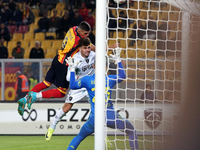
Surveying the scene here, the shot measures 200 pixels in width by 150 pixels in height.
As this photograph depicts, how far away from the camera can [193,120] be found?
99.3 inches

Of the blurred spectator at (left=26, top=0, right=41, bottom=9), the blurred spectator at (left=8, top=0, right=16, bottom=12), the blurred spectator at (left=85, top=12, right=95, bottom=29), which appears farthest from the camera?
the blurred spectator at (left=26, top=0, right=41, bottom=9)

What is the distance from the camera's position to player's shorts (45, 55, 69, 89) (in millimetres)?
5473

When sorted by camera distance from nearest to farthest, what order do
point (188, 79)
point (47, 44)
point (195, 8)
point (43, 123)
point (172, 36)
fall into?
1. point (188, 79)
2. point (195, 8)
3. point (172, 36)
4. point (43, 123)
5. point (47, 44)

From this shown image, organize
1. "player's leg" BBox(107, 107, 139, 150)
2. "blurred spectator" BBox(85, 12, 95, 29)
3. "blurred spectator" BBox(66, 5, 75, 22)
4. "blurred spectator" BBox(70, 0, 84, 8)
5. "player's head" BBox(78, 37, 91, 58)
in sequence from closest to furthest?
"player's leg" BBox(107, 107, 139, 150)
"player's head" BBox(78, 37, 91, 58)
"blurred spectator" BBox(66, 5, 75, 22)
"blurred spectator" BBox(85, 12, 95, 29)
"blurred spectator" BBox(70, 0, 84, 8)

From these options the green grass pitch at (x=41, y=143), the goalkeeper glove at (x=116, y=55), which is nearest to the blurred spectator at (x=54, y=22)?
the green grass pitch at (x=41, y=143)

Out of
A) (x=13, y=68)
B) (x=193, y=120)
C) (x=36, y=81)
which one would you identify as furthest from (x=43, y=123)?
(x=193, y=120)

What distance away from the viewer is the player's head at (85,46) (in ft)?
15.9

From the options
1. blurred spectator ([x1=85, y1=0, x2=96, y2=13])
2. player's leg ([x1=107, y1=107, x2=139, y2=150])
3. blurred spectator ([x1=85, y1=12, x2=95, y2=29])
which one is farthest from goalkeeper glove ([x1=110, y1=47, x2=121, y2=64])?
blurred spectator ([x1=85, y1=0, x2=96, y2=13])

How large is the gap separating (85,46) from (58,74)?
0.87m

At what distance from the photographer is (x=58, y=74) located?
5527 millimetres

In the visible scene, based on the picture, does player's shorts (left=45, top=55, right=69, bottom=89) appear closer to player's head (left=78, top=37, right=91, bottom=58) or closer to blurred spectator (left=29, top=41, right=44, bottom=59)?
player's head (left=78, top=37, right=91, bottom=58)

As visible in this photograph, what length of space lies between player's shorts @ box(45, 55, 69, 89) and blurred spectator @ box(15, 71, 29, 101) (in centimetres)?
153

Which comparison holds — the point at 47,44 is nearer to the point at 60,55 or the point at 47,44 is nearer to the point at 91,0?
the point at 91,0

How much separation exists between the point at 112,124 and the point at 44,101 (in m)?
3.12
